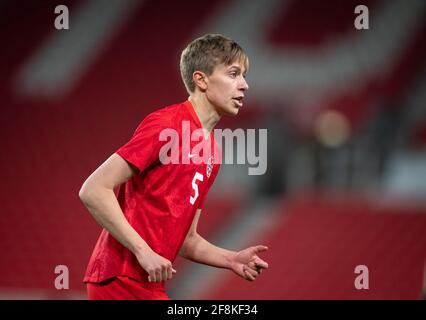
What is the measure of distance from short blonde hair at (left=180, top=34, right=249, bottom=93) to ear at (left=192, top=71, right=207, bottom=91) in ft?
0.05

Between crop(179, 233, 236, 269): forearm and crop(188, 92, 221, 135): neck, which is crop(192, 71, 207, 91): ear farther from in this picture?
crop(179, 233, 236, 269): forearm

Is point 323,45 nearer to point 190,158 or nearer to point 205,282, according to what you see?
point 205,282

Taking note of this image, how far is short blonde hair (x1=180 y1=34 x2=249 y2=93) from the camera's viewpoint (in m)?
2.43

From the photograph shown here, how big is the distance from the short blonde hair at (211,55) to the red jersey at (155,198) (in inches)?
8.4

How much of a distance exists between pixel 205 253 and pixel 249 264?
0.21 m

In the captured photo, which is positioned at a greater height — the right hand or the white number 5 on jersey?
the white number 5 on jersey

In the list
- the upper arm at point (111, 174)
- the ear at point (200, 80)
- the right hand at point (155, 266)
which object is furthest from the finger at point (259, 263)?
the ear at point (200, 80)

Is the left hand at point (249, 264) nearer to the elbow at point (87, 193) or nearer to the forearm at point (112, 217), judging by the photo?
the forearm at point (112, 217)

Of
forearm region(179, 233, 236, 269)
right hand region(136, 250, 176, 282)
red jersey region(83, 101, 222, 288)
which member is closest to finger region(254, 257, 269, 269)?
forearm region(179, 233, 236, 269)

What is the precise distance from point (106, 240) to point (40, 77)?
3.58 m

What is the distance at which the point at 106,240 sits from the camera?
7.45 ft

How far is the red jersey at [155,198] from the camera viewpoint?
7.22 ft

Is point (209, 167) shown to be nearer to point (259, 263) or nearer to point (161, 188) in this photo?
point (161, 188)

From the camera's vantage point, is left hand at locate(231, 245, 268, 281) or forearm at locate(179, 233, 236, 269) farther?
forearm at locate(179, 233, 236, 269)
